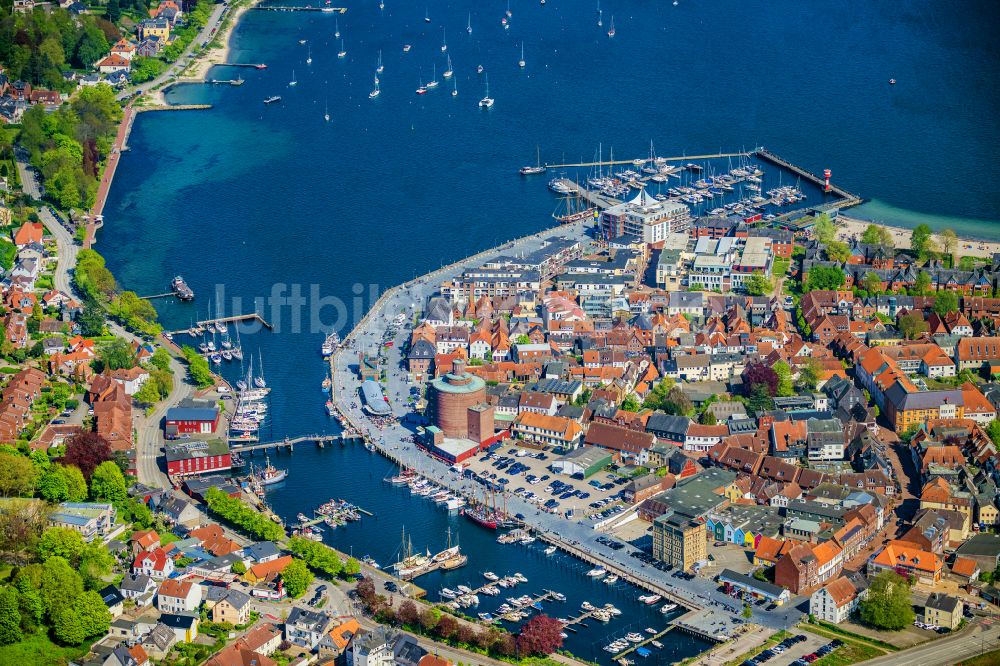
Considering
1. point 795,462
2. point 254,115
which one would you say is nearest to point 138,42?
point 254,115

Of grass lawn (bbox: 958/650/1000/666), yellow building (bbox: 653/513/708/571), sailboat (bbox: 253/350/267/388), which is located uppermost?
sailboat (bbox: 253/350/267/388)

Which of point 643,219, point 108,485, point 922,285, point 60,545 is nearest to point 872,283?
point 922,285

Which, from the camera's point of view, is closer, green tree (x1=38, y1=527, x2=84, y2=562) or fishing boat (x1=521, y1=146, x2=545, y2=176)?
green tree (x1=38, y1=527, x2=84, y2=562)

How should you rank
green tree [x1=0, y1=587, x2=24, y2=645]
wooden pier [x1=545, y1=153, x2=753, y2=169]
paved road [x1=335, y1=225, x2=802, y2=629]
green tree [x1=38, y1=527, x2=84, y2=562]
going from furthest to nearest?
wooden pier [x1=545, y1=153, x2=753, y2=169] → green tree [x1=38, y1=527, x2=84, y2=562] → paved road [x1=335, y1=225, x2=802, y2=629] → green tree [x1=0, y1=587, x2=24, y2=645]

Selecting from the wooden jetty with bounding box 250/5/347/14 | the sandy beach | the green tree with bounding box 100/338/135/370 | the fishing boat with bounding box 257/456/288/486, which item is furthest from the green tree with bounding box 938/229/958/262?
the wooden jetty with bounding box 250/5/347/14

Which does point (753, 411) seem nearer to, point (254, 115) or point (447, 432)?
point (447, 432)

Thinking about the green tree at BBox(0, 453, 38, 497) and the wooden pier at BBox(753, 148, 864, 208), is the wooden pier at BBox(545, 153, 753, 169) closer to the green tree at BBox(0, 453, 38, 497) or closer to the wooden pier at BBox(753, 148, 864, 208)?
the wooden pier at BBox(753, 148, 864, 208)

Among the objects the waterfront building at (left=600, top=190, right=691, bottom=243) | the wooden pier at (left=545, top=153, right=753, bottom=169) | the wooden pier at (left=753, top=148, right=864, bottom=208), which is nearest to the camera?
the waterfront building at (left=600, top=190, right=691, bottom=243)
